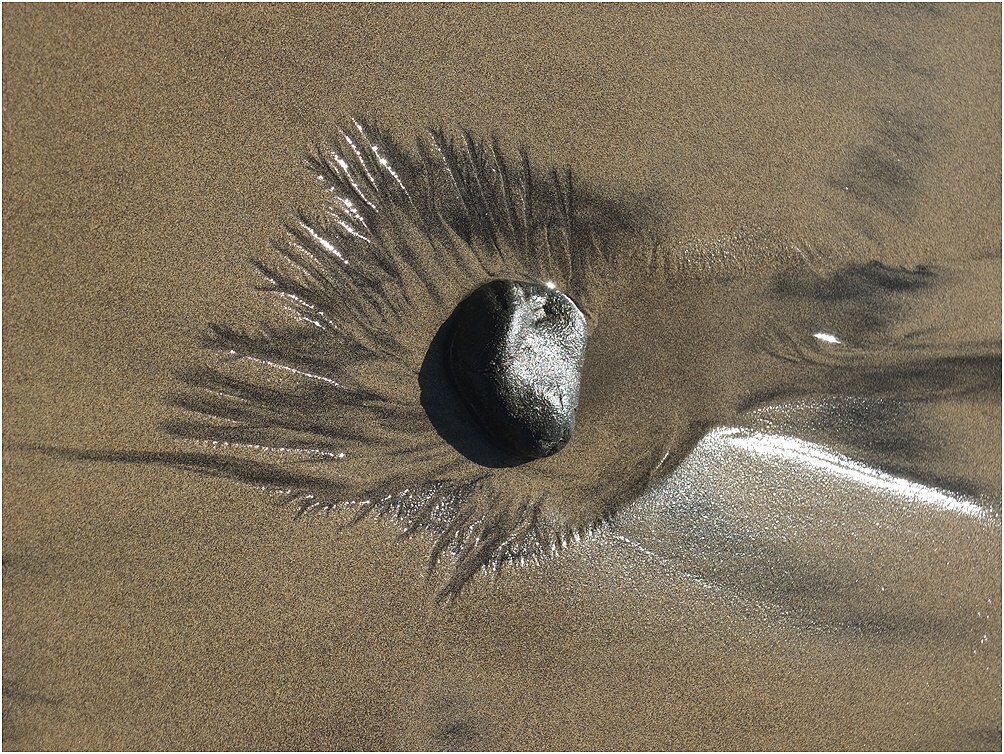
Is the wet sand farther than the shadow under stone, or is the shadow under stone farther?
the shadow under stone

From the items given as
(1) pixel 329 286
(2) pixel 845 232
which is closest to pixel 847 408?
(2) pixel 845 232

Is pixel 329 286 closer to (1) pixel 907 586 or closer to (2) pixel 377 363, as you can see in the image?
(2) pixel 377 363

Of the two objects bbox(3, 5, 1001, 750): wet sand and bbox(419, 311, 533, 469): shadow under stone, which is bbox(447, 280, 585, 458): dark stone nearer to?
bbox(419, 311, 533, 469): shadow under stone

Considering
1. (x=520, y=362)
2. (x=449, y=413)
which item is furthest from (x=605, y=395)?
(x=449, y=413)

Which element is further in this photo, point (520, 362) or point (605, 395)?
point (605, 395)

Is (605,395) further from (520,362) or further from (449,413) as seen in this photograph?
(449,413)

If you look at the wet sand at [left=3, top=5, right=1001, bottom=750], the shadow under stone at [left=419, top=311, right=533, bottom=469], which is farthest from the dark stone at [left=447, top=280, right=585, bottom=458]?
the wet sand at [left=3, top=5, right=1001, bottom=750]
